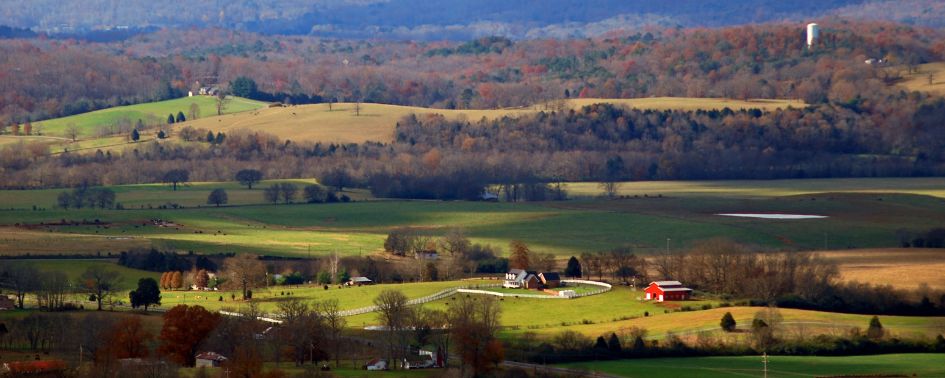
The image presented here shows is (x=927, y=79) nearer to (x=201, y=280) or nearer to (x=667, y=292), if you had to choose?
(x=667, y=292)

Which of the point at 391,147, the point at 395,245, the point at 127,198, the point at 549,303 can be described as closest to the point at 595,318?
the point at 549,303

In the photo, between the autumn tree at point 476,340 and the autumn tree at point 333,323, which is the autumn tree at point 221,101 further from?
the autumn tree at point 476,340

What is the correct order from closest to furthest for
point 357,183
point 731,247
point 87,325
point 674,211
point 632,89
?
point 87,325 → point 731,247 → point 674,211 → point 357,183 → point 632,89

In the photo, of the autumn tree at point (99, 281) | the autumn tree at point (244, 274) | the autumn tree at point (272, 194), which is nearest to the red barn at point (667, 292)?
the autumn tree at point (244, 274)

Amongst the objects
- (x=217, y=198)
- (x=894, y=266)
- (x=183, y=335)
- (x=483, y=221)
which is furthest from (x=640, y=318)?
(x=217, y=198)

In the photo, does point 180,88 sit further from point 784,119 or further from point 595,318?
point 595,318

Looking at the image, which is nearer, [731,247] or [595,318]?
[595,318]

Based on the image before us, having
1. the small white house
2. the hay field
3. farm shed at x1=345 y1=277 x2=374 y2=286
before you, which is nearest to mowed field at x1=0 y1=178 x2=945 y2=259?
the hay field
